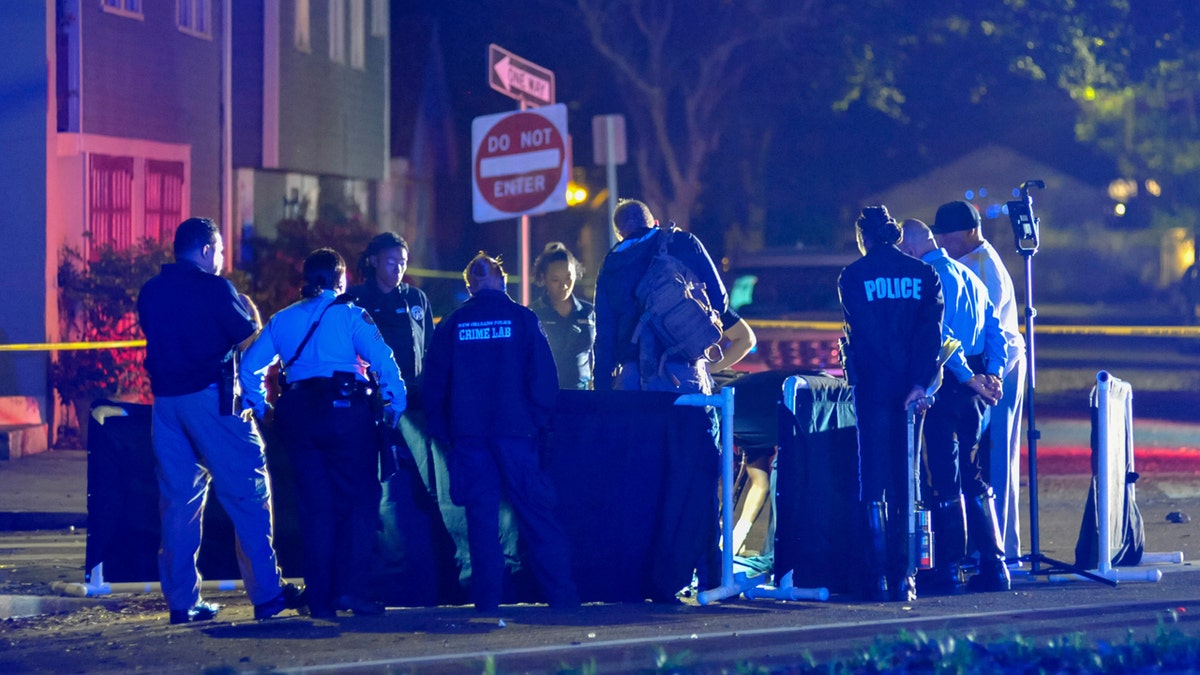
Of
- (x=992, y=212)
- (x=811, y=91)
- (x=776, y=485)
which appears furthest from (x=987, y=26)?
(x=992, y=212)

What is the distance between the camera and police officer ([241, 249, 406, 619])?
772 centimetres

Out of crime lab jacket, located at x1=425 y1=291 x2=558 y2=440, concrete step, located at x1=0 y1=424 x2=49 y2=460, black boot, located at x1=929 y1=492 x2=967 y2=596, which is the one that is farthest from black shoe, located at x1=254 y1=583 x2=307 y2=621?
concrete step, located at x1=0 y1=424 x2=49 y2=460

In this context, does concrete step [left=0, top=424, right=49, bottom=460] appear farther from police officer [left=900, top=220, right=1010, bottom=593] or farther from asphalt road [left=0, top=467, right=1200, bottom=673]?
police officer [left=900, top=220, right=1010, bottom=593]

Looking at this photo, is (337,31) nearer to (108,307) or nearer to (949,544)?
(108,307)

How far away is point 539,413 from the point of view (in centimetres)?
793

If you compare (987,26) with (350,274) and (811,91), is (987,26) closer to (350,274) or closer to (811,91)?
(811,91)

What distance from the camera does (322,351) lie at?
7738 millimetres

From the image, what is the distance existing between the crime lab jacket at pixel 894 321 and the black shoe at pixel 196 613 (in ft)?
11.1

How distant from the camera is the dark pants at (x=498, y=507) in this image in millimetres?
7918

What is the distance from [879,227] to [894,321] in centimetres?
51

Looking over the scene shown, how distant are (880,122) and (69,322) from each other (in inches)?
1606

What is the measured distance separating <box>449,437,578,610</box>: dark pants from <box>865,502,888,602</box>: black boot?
1.49 m

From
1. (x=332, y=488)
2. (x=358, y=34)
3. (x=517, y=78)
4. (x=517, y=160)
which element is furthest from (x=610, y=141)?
(x=358, y=34)

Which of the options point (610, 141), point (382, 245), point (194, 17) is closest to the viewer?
point (382, 245)
